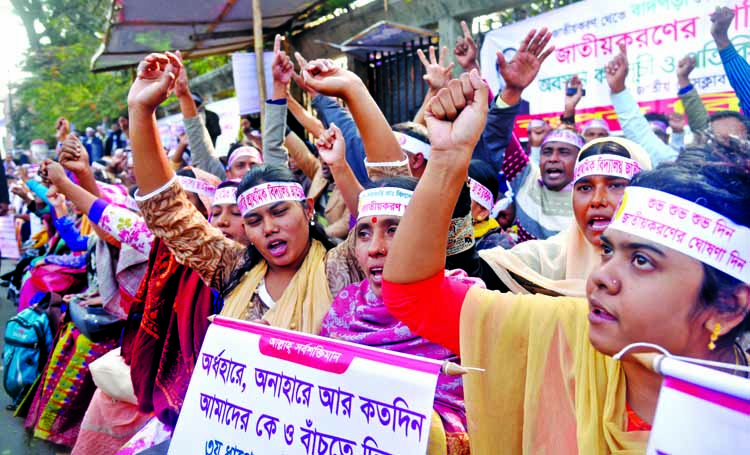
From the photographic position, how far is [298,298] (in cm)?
275

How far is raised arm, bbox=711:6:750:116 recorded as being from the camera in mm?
Answer: 4094

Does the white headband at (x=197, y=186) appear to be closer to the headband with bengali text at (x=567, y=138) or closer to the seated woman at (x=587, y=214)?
the headband with bengali text at (x=567, y=138)

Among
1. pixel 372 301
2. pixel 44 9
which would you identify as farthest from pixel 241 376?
pixel 44 9

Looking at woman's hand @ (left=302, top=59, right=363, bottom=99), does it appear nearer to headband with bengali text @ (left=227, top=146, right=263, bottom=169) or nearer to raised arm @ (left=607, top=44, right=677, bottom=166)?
raised arm @ (left=607, top=44, right=677, bottom=166)

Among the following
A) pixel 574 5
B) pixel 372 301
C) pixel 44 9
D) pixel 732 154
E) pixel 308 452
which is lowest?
pixel 308 452

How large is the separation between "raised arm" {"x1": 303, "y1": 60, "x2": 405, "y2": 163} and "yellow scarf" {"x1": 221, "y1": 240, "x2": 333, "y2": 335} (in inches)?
20.5

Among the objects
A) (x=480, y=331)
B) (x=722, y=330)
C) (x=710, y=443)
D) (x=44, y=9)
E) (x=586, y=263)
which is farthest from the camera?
(x=44, y=9)

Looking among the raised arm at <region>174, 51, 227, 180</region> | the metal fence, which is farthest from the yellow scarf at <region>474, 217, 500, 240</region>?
the metal fence

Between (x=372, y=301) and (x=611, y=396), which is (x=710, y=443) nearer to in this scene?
(x=611, y=396)

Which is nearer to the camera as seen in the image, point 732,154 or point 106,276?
point 732,154

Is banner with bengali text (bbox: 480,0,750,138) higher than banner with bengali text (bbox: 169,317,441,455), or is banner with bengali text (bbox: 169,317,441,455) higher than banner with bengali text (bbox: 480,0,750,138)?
banner with bengali text (bbox: 480,0,750,138)

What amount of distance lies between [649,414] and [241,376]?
46.3 inches

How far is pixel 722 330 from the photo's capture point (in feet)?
4.84

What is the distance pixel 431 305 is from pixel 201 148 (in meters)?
4.08
